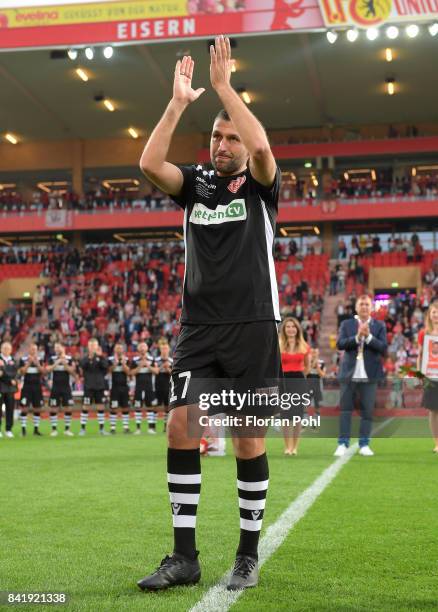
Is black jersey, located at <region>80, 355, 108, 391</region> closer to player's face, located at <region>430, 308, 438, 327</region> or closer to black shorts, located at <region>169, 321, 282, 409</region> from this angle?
player's face, located at <region>430, 308, 438, 327</region>

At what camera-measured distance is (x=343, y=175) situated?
43750 millimetres

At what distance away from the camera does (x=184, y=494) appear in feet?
13.2

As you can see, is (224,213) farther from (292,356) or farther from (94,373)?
(94,373)

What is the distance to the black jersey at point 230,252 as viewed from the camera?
4062mm

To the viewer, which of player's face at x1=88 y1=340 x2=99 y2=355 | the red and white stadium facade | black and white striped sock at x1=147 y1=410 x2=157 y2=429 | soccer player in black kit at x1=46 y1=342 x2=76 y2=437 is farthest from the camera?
the red and white stadium facade

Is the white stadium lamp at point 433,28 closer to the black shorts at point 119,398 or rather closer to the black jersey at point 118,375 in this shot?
the black jersey at point 118,375

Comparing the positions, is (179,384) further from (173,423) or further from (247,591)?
(247,591)

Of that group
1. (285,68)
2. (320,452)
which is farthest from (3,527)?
(285,68)

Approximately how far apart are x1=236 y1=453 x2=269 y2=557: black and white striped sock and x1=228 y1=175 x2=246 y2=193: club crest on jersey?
4.17ft

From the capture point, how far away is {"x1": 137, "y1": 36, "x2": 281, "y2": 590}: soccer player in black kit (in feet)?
13.2

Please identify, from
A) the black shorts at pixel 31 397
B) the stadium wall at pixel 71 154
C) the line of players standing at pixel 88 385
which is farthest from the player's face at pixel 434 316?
the stadium wall at pixel 71 154

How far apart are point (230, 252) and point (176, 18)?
2841 cm

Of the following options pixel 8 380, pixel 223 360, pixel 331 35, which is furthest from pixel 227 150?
pixel 331 35

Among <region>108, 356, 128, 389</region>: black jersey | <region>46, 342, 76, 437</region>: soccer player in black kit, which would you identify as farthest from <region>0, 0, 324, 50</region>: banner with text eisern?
<region>46, 342, 76, 437</region>: soccer player in black kit
